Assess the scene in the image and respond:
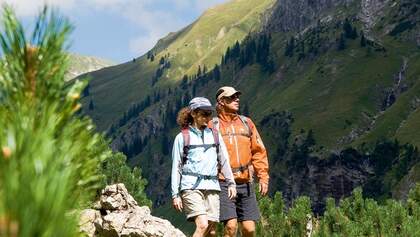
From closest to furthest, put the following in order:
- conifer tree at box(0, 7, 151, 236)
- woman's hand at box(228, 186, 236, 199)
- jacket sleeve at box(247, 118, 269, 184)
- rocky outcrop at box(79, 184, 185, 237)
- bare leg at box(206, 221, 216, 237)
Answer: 1. conifer tree at box(0, 7, 151, 236)
2. bare leg at box(206, 221, 216, 237)
3. woman's hand at box(228, 186, 236, 199)
4. jacket sleeve at box(247, 118, 269, 184)
5. rocky outcrop at box(79, 184, 185, 237)

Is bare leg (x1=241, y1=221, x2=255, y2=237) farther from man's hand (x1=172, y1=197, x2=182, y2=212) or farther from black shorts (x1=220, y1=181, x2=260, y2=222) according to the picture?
man's hand (x1=172, y1=197, x2=182, y2=212)

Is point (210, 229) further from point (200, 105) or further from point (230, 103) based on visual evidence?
point (230, 103)

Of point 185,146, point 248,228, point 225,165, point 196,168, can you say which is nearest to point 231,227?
point 248,228

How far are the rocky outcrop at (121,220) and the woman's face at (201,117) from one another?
484 centimetres

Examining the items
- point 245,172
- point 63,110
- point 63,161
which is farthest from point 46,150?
point 245,172

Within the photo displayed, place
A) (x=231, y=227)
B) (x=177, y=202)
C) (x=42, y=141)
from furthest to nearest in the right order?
1. (x=231, y=227)
2. (x=177, y=202)
3. (x=42, y=141)

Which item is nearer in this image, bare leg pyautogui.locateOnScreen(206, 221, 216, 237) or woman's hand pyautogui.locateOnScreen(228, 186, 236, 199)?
bare leg pyautogui.locateOnScreen(206, 221, 216, 237)

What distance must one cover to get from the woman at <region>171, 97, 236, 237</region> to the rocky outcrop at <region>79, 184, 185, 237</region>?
4227 millimetres

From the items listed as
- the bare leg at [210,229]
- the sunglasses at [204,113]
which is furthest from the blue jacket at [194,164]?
the bare leg at [210,229]

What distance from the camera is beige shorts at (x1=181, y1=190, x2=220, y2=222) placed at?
1009cm

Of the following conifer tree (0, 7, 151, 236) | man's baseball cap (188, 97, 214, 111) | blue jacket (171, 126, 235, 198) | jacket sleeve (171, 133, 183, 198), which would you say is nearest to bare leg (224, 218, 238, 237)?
blue jacket (171, 126, 235, 198)

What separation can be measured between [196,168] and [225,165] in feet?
2.26

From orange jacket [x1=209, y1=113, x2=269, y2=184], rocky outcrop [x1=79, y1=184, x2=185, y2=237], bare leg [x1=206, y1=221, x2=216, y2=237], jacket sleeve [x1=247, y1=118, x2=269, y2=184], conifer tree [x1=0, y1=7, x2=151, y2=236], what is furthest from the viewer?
rocky outcrop [x1=79, y1=184, x2=185, y2=237]

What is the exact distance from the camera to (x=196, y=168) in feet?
33.0
